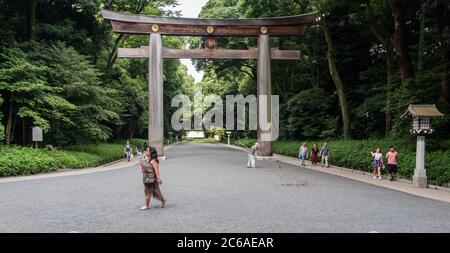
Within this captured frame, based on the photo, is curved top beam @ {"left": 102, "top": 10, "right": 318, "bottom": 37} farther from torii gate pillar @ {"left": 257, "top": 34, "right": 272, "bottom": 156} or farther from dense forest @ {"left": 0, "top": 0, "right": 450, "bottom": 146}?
dense forest @ {"left": 0, "top": 0, "right": 450, "bottom": 146}

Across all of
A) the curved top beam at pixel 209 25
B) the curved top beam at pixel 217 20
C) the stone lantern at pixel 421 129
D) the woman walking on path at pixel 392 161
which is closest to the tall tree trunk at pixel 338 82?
the curved top beam at pixel 217 20

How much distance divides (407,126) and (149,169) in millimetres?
14669

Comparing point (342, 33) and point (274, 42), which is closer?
point (342, 33)

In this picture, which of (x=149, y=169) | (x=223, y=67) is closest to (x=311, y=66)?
(x=223, y=67)

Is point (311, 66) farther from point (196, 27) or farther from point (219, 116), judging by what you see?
point (219, 116)

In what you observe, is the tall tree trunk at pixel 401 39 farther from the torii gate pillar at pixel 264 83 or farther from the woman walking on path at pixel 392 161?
the torii gate pillar at pixel 264 83

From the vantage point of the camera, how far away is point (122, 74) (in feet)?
136

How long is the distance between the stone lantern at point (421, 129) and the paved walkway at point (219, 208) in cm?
188

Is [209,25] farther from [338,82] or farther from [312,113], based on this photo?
[312,113]

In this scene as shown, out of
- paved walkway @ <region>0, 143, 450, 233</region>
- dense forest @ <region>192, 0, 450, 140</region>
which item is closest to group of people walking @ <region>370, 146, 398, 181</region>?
dense forest @ <region>192, 0, 450, 140</region>

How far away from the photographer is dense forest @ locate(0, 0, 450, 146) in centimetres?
2070

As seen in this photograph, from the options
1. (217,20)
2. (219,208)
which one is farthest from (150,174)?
(217,20)

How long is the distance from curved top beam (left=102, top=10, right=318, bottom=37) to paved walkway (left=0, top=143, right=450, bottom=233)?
15.3 metres

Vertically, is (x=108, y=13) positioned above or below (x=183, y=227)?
above
